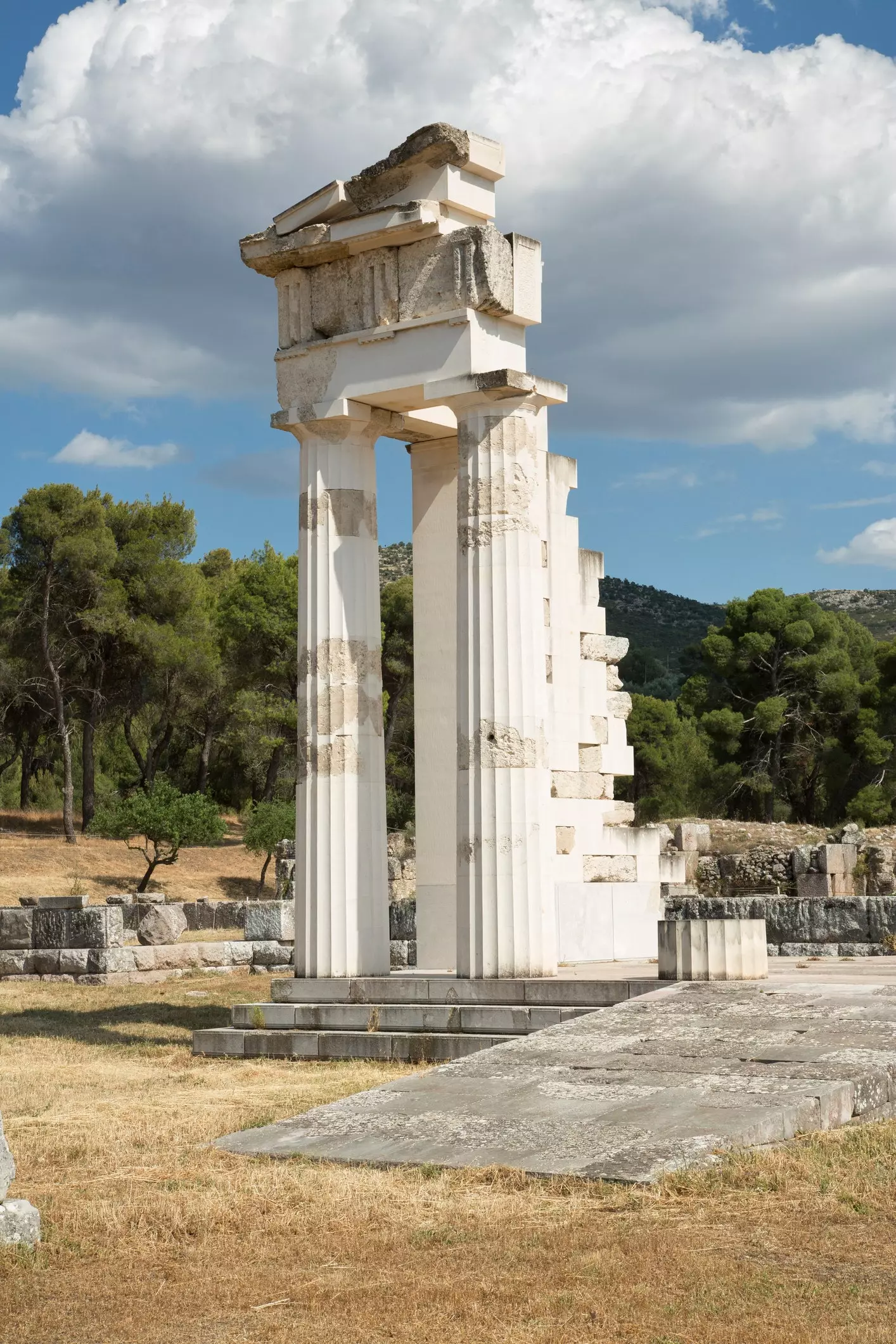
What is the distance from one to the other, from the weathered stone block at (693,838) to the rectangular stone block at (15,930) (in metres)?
12.5

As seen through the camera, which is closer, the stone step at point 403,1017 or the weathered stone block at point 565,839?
the stone step at point 403,1017

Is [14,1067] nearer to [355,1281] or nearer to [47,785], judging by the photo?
[355,1281]

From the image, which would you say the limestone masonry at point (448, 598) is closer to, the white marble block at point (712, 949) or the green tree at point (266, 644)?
the white marble block at point (712, 949)

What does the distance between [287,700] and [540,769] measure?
3386cm

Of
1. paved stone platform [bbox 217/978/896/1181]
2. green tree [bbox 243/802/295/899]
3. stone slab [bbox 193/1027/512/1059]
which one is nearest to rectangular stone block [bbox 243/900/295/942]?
stone slab [bbox 193/1027/512/1059]

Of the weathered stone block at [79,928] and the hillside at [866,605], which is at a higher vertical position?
the hillside at [866,605]

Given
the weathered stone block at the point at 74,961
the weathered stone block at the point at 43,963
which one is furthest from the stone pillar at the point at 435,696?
the weathered stone block at the point at 43,963

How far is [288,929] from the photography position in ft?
71.4

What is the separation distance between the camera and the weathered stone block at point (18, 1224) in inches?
215

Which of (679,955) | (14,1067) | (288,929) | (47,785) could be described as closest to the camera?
(679,955)

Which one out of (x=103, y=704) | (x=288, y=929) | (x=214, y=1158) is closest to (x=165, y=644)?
(x=103, y=704)

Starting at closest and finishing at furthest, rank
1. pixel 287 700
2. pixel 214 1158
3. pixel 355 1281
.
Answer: pixel 355 1281 → pixel 214 1158 → pixel 287 700

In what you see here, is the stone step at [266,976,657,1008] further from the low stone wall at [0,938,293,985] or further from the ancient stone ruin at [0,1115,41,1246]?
the low stone wall at [0,938,293,985]

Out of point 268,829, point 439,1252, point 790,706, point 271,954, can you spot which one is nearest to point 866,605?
point 790,706
